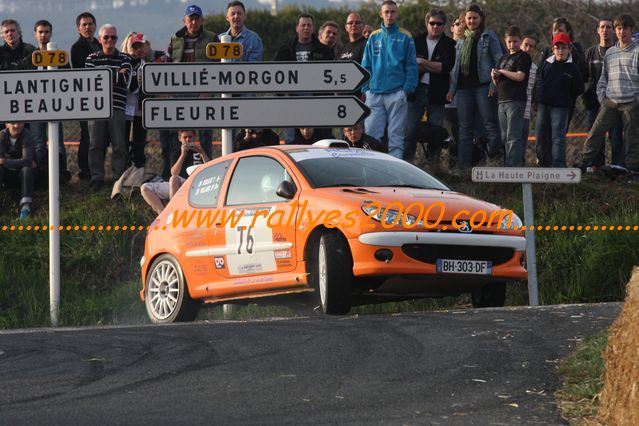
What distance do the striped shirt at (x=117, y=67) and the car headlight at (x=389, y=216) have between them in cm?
734

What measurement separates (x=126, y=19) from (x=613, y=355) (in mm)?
175316

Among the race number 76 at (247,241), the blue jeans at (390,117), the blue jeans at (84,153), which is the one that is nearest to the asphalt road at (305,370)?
the race number 76 at (247,241)

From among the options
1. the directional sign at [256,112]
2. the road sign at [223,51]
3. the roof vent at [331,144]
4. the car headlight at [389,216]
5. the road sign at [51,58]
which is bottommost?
the car headlight at [389,216]

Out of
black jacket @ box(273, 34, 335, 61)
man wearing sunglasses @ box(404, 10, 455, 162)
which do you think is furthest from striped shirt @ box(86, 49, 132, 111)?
man wearing sunglasses @ box(404, 10, 455, 162)

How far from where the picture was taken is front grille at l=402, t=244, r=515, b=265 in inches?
489

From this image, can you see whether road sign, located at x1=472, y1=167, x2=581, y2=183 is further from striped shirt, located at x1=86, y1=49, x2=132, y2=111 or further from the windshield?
striped shirt, located at x1=86, y1=49, x2=132, y2=111

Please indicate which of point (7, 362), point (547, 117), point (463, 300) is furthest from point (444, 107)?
point (7, 362)

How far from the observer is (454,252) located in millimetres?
12562

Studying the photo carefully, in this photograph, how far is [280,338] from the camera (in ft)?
34.9

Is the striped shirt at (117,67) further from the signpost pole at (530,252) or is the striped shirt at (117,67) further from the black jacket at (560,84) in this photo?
the signpost pole at (530,252)

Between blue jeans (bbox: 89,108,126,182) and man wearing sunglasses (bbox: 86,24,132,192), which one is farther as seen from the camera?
blue jeans (bbox: 89,108,126,182)

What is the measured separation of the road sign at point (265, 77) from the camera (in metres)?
16.0

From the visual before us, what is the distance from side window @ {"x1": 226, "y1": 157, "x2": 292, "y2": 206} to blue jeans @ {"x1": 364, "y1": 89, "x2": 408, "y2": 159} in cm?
426

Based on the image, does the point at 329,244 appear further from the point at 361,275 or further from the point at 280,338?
the point at 280,338
